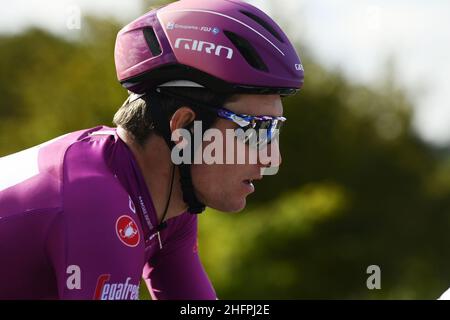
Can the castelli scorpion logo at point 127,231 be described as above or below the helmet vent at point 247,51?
below

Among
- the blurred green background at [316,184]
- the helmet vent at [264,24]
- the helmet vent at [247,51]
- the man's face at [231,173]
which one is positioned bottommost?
the blurred green background at [316,184]

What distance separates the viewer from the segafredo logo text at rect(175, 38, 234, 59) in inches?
156

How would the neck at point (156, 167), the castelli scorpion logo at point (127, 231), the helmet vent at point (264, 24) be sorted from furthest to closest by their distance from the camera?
the helmet vent at point (264, 24), the neck at point (156, 167), the castelli scorpion logo at point (127, 231)

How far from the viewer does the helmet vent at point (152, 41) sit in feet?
13.2

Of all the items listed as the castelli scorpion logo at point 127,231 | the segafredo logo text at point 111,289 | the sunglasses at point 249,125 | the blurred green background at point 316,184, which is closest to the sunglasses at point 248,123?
the sunglasses at point 249,125

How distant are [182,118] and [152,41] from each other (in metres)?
0.44

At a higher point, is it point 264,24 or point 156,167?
point 264,24

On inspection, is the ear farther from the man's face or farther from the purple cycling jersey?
the purple cycling jersey

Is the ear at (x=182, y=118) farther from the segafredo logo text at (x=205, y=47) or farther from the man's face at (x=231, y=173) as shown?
the segafredo logo text at (x=205, y=47)

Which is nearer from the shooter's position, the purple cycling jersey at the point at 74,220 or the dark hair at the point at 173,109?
the purple cycling jersey at the point at 74,220

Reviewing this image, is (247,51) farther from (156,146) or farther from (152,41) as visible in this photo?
(156,146)

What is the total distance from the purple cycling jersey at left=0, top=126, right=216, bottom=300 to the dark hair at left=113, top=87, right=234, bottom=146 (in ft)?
0.44

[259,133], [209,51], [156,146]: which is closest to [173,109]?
[156,146]

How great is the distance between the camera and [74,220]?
329 cm
